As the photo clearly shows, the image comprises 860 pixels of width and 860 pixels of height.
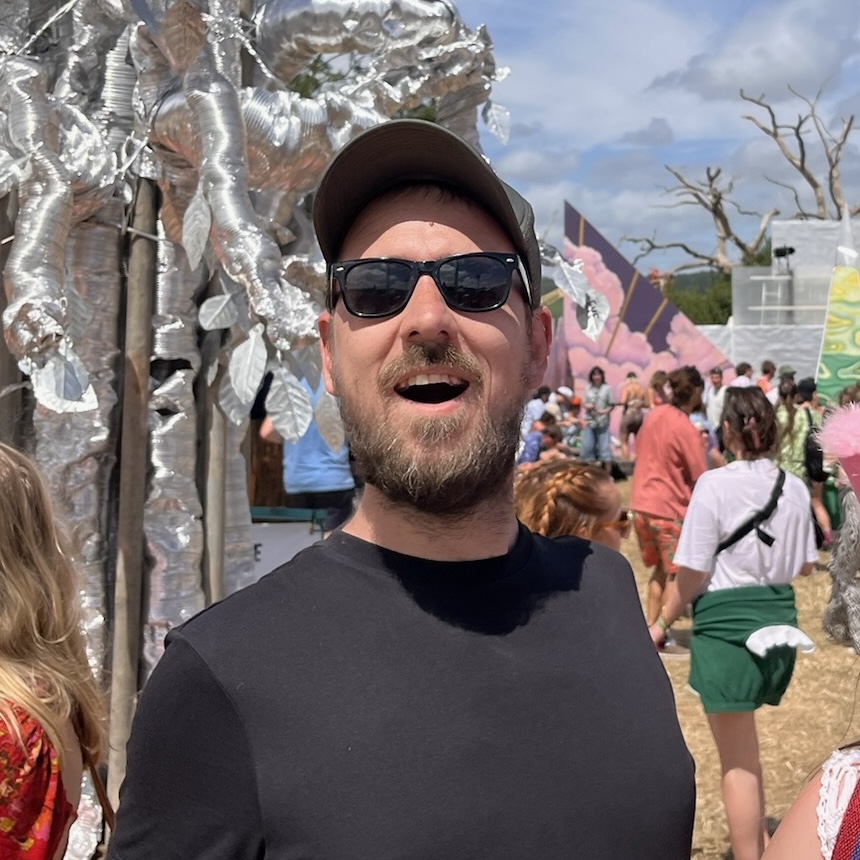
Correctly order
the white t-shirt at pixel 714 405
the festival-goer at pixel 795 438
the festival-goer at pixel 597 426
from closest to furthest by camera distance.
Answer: the festival-goer at pixel 795 438 < the white t-shirt at pixel 714 405 < the festival-goer at pixel 597 426

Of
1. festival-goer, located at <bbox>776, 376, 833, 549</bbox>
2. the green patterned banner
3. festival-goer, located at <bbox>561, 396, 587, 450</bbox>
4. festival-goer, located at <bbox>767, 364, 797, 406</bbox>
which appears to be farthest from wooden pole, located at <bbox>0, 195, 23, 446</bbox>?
festival-goer, located at <bbox>561, 396, 587, 450</bbox>

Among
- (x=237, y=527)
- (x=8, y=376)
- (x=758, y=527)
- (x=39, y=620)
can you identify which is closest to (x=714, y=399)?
(x=758, y=527)

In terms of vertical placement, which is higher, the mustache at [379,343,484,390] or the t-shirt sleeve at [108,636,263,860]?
the mustache at [379,343,484,390]

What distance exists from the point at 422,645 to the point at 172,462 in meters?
1.96

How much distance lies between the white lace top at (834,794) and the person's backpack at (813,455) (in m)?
0.36

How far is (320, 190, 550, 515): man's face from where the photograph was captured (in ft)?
3.63

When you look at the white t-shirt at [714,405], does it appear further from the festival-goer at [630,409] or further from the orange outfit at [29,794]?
the orange outfit at [29,794]

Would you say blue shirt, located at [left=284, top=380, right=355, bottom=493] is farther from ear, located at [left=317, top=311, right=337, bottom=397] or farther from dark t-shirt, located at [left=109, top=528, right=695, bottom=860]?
dark t-shirt, located at [left=109, top=528, right=695, bottom=860]

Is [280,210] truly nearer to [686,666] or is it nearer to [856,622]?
[856,622]

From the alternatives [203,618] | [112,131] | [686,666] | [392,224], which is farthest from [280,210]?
[686,666]

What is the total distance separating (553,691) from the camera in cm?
108

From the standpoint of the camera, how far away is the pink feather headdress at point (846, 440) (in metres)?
1.13

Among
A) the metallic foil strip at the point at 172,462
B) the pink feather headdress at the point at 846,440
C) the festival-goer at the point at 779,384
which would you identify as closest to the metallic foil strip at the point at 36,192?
the metallic foil strip at the point at 172,462

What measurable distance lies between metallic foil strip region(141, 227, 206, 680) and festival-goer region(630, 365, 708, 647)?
3.07 m
